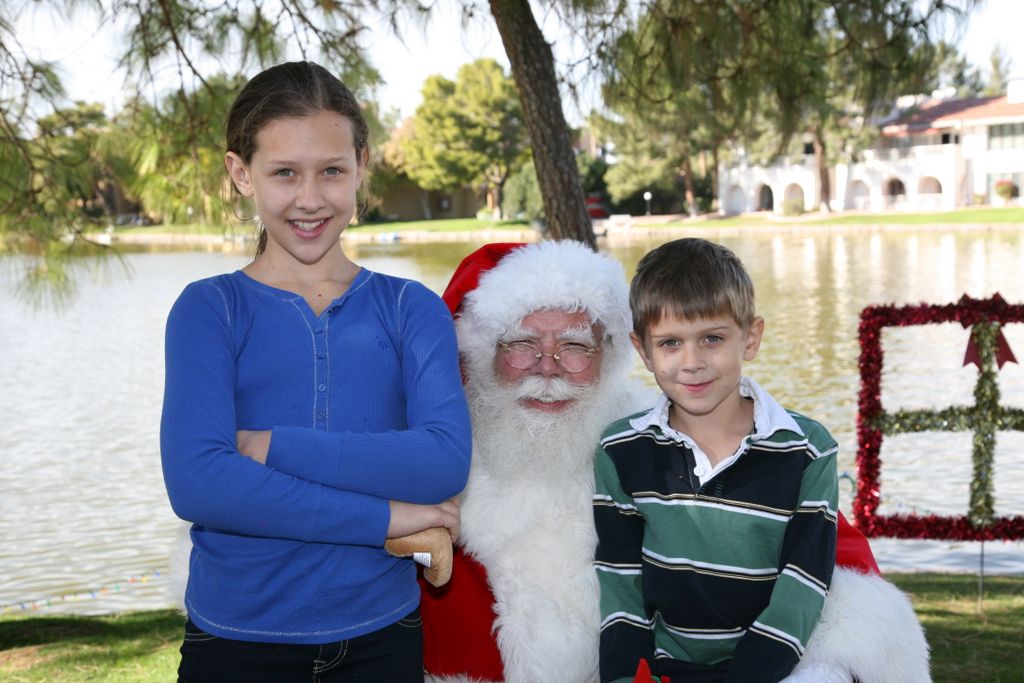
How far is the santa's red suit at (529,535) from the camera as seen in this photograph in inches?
84.7

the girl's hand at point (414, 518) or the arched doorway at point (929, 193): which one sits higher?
the arched doorway at point (929, 193)

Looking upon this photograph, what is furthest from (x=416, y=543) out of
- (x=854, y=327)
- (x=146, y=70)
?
(x=854, y=327)

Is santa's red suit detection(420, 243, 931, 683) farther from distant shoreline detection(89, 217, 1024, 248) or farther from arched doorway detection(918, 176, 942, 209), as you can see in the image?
arched doorway detection(918, 176, 942, 209)

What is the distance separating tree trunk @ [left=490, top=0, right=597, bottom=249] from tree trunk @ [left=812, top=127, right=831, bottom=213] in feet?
115

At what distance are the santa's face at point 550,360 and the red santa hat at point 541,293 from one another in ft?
0.07

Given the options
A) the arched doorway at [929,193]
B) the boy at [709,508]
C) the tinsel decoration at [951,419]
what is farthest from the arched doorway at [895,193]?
the boy at [709,508]

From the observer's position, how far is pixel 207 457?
1.56m

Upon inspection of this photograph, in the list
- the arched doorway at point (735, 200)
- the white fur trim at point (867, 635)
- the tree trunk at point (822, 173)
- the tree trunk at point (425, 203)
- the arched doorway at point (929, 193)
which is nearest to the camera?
the white fur trim at point (867, 635)

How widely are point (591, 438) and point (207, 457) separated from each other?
0.92 meters

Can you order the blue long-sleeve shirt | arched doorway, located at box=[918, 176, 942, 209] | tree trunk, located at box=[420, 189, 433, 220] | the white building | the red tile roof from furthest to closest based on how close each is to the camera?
tree trunk, located at box=[420, 189, 433, 220]
arched doorway, located at box=[918, 176, 942, 209]
the white building
the red tile roof
the blue long-sleeve shirt

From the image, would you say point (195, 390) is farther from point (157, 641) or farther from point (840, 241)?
point (840, 241)

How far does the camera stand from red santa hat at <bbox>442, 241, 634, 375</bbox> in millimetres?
2236

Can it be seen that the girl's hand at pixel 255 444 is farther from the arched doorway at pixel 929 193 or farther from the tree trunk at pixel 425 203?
the tree trunk at pixel 425 203

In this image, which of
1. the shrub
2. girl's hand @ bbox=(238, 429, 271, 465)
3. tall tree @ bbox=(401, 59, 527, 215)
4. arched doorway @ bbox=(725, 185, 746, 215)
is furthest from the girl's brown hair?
A: arched doorway @ bbox=(725, 185, 746, 215)
